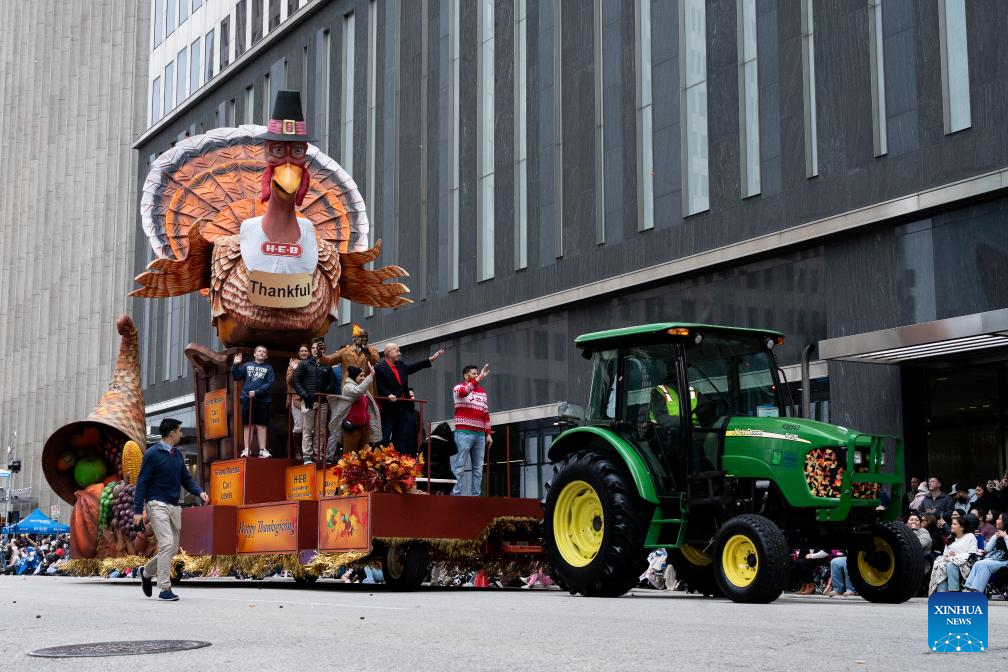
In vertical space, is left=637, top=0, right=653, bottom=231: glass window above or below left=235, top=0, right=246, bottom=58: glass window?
below

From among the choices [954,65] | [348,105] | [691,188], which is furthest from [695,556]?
[348,105]

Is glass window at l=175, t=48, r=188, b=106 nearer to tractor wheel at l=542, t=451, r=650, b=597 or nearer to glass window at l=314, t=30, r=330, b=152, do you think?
glass window at l=314, t=30, r=330, b=152

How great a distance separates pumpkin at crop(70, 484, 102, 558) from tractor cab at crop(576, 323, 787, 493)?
866cm

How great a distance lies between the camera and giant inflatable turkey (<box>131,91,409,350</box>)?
58.2 ft

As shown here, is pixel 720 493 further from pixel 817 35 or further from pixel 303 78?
pixel 303 78

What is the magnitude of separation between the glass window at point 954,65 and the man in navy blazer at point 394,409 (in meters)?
10.0

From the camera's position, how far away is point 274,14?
4344 cm

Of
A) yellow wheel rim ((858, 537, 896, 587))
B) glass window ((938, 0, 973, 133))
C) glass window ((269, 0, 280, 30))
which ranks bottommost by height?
yellow wheel rim ((858, 537, 896, 587))

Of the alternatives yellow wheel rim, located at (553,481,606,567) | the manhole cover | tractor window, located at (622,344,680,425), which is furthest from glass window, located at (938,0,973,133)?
the manhole cover

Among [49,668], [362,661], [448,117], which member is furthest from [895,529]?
[448,117]

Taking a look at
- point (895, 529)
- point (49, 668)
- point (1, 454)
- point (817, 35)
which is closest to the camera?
point (49, 668)

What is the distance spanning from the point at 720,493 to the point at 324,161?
1025 cm

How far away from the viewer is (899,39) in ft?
72.9

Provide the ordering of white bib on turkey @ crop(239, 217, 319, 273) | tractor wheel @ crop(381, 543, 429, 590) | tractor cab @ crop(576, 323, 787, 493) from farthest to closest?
white bib on turkey @ crop(239, 217, 319, 273) → tractor wheel @ crop(381, 543, 429, 590) → tractor cab @ crop(576, 323, 787, 493)
